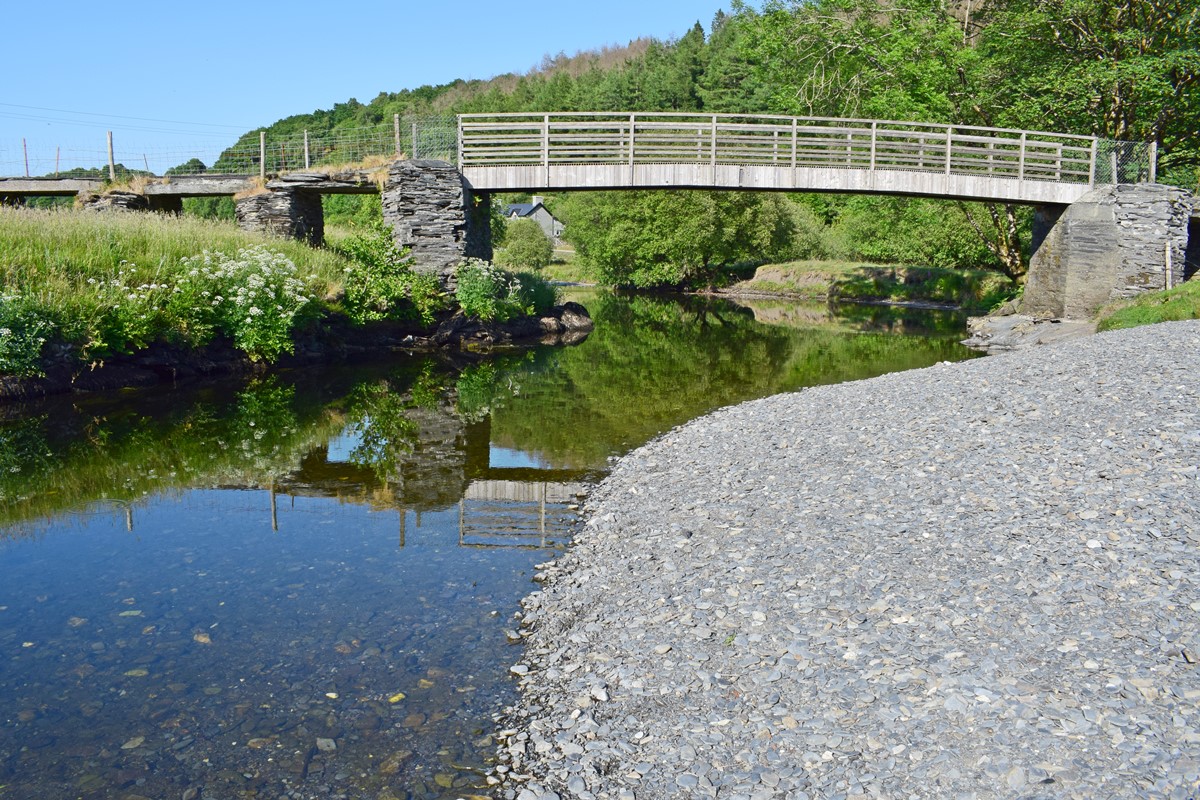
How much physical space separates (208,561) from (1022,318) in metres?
25.0

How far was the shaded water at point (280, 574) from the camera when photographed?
5594mm

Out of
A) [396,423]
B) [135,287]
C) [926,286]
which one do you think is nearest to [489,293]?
[135,287]

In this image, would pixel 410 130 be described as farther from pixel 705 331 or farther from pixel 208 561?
pixel 208 561

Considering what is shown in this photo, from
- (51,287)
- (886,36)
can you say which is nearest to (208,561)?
(51,287)

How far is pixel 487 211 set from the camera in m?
28.5

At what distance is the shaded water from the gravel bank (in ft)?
2.27

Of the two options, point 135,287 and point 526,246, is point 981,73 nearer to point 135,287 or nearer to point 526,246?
point 135,287

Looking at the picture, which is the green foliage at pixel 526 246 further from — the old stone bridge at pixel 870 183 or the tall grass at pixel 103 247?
the tall grass at pixel 103 247

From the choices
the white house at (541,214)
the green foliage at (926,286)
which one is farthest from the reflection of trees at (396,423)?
the white house at (541,214)

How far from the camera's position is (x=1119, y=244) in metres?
24.4

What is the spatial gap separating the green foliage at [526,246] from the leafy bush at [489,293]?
1540 inches

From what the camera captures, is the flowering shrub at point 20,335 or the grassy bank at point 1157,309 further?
the grassy bank at point 1157,309

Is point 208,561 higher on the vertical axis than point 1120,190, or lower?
lower

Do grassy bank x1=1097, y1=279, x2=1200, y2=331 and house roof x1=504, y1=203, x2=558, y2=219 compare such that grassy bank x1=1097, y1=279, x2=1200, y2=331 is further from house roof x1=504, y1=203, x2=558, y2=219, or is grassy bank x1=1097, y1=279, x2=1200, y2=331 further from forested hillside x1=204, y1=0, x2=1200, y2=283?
house roof x1=504, y1=203, x2=558, y2=219
